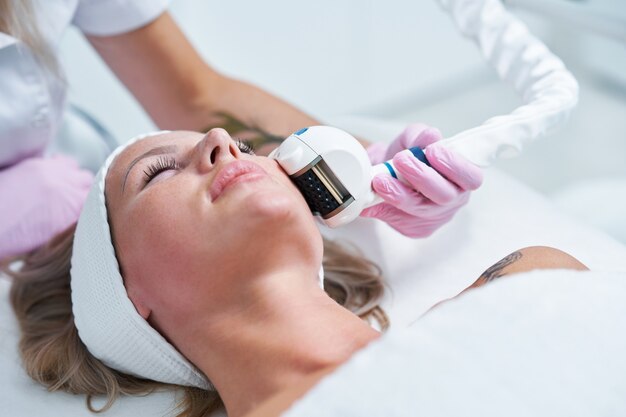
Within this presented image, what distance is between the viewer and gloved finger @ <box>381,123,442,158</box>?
1163 millimetres

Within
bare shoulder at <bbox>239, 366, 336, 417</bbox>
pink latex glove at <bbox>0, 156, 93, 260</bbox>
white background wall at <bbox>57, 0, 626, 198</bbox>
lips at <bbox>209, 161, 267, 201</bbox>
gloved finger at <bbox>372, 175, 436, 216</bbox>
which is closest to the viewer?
bare shoulder at <bbox>239, 366, 336, 417</bbox>

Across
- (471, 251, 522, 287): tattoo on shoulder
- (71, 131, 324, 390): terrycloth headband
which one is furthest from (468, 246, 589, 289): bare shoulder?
(71, 131, 324, 390): terrycloth headband

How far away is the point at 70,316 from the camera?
123cm

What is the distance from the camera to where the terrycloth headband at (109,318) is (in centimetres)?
102

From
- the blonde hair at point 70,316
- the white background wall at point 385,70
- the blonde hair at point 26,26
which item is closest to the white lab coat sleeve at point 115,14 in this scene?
the blonde hair at point 26,26

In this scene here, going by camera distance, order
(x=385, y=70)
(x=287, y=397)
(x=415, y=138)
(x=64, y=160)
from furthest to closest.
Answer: (x=385, y=70) < (x=64, y=160) < (x=415, y=138) < (x=287, y=397)

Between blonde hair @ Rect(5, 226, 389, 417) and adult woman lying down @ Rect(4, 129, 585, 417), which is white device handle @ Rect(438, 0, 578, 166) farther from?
blonde hair @ Rect(5, 226, 389, 417)

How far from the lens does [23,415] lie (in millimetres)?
1048

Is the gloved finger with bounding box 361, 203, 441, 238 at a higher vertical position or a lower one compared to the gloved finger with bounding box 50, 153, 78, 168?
lower

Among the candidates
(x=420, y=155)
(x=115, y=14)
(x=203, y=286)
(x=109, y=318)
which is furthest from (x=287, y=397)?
(x=115, y=14)

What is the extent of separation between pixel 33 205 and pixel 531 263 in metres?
0.81

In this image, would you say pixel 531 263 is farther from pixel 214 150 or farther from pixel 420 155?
pixel 214 150

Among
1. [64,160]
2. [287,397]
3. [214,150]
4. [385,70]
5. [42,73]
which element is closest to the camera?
[287,397]

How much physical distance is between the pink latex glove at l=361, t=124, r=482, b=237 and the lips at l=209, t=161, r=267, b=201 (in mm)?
191
